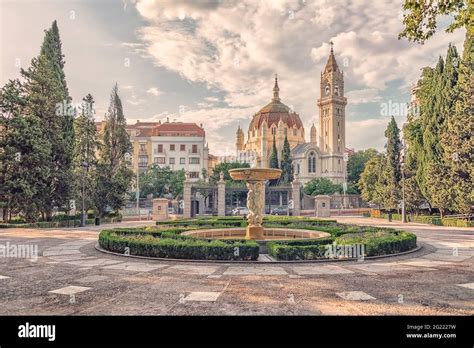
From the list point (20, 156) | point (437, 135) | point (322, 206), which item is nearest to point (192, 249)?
point (20, 156)

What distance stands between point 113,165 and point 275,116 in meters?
66.3

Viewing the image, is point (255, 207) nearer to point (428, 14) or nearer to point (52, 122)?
point (428, 14)

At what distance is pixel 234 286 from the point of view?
820 cm

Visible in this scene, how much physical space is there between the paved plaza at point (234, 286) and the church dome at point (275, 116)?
84549 millimetres

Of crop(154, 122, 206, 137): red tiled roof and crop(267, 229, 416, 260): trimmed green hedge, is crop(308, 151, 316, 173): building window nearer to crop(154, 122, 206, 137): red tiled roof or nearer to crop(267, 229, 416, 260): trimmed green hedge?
crop(154, 122, 206, 137): red tiled roof

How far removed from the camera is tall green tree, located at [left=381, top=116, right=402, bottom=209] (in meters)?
36.1

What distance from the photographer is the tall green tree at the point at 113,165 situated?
33.4 m

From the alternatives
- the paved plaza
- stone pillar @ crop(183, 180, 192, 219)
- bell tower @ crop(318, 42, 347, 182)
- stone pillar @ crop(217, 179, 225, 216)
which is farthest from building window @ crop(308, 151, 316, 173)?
the paved plaza

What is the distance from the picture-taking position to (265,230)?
19953 mm

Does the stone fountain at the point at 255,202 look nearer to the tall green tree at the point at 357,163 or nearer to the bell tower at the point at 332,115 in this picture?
the bell tower at the point at 332,115

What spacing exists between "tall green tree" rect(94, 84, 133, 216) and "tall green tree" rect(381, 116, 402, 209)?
27.3 meters
